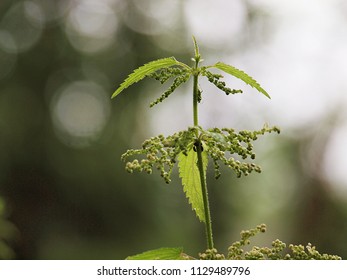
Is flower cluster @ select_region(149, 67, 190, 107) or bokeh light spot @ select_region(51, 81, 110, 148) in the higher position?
bokeh light spot @ select_region(51, 81, 110, 148)

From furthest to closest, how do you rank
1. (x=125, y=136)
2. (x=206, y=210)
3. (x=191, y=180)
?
(x=125, y=136) < (x=191, y=180) < (x=206, y=210)

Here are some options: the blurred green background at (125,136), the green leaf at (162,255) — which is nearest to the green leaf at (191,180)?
the green leaf at (162,255)

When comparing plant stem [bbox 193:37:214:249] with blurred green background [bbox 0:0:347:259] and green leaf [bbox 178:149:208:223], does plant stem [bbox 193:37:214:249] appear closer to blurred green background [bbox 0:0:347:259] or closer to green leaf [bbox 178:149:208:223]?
green leaf [bbox 178:149:208:223]

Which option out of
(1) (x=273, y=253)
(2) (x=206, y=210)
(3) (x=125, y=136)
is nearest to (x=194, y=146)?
(2) (x=206, y=210)

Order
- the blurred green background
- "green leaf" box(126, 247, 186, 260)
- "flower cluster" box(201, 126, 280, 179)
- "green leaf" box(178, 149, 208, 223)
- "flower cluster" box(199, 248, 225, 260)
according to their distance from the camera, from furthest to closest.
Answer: the blurred green background → "green leaf" box(178, 149, 208, 223) → "green leaf" box(126, 247, 186, 260) → "flower cluster" box(201, 126, 280, 179) → "flower cluster" box(199, 248, 225, 260)

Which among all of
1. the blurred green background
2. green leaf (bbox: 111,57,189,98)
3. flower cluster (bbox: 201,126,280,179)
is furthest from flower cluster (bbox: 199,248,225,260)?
the blurred green background

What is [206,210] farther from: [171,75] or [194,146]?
[171,75]
